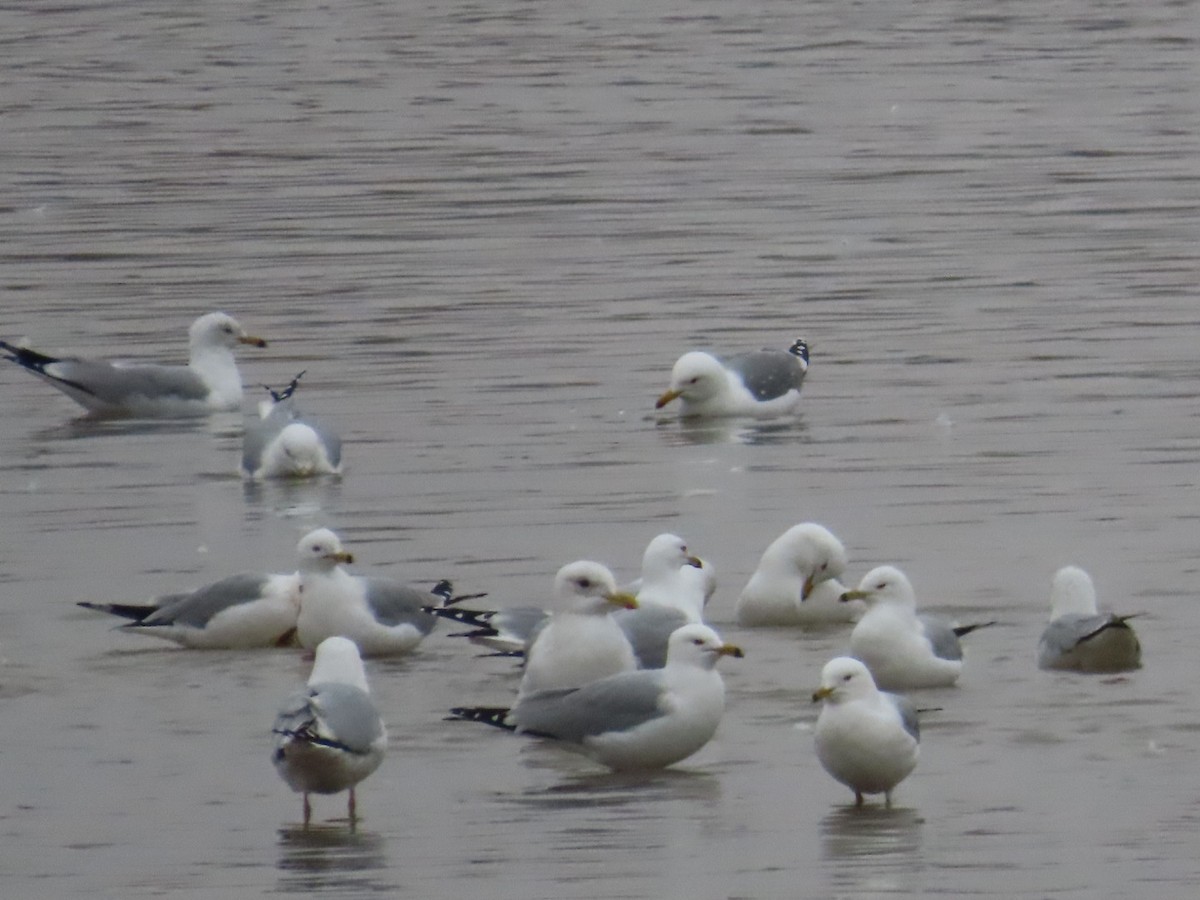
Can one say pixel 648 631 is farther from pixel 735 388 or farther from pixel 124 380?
pixel 124 380

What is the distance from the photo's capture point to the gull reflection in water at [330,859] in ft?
28.7

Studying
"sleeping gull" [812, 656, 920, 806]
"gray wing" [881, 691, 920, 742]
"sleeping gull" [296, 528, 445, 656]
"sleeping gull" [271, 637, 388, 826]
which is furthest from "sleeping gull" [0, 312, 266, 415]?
"sleeping gull" [812, 656, 920, 806]

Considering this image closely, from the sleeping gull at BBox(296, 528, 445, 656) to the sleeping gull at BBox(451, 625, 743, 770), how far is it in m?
1.46

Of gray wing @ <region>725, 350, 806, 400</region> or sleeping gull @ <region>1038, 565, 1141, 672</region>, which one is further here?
gray wing @ <region>725, 350, 806, 400</region>

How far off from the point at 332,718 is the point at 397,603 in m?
2.36

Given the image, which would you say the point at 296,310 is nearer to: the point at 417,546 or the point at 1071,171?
the point at 417,546

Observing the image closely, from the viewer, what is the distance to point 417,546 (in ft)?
44.7

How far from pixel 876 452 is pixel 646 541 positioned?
2.68m

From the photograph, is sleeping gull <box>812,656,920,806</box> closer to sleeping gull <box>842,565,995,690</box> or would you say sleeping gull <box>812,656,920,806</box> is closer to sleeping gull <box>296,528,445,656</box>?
sleeping gull <box>842,565,995,690</box>

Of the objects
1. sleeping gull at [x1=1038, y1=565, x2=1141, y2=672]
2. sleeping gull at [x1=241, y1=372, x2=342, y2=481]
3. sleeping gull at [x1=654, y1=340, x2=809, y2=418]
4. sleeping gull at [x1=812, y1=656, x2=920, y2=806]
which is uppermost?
sleeping gull at [x1=654, y1=340, x2=809, y2=418]

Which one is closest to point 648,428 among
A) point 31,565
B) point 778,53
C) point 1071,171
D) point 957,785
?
point 31,565

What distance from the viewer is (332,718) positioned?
30.1 feet

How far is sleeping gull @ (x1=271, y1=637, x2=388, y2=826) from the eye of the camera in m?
9.09

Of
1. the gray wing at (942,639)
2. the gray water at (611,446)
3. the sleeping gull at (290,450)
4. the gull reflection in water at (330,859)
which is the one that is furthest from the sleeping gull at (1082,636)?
the sleeping gull at (290,450)
